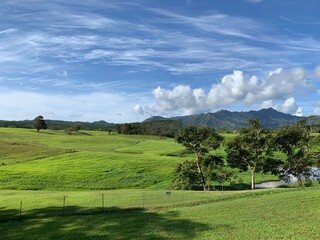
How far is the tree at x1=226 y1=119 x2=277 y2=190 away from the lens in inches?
2030

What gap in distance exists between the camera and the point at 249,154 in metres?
52.0

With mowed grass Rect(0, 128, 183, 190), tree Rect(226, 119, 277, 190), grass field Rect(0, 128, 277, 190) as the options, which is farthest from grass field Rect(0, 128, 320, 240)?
grass field Rect(0, 128, 277, 190)

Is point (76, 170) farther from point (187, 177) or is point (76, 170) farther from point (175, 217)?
point (175, 217)

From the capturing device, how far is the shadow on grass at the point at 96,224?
77.4ft

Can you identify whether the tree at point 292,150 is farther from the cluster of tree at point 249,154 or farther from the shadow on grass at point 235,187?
the shadow on grass at point 235,187

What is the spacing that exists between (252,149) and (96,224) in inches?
1230

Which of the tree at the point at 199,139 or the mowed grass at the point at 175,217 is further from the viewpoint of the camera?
the tree at the point at 199,139

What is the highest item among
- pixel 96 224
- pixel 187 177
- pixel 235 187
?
pixel 187 177

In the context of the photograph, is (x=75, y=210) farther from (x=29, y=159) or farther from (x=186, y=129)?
(x=29, y=159)

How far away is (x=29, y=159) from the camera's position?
256ft

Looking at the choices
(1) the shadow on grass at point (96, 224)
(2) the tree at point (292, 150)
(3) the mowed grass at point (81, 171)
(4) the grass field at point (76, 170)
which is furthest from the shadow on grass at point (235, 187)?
(1) the shadow on grass at point (96, 224)

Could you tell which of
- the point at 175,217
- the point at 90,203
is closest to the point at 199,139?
the point at 90,203

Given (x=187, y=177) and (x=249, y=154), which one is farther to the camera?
(x=187, y=177)

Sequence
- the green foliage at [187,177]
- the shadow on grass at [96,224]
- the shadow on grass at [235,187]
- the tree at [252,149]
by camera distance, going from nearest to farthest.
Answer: the shadow on grass at [96,224]
the tree at [252,149]
the green foliage at [187,177]
the shadow on grass at [235,187]
